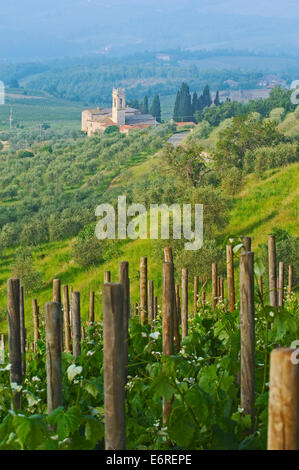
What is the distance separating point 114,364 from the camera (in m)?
2.13

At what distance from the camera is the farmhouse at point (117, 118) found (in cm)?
11309

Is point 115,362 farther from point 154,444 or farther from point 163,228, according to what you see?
point 163,228

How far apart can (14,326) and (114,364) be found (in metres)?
0.96

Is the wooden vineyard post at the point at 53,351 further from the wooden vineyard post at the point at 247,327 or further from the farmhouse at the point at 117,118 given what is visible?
the farmhouse at the point at 117,118

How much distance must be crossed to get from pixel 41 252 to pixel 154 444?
45837 mm

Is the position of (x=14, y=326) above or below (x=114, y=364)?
below

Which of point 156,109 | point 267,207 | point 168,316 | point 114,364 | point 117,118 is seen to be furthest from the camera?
point 156,109

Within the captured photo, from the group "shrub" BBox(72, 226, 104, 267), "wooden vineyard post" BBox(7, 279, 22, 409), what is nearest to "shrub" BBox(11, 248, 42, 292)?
"shrub" BBox(72, 226, 104, 267)

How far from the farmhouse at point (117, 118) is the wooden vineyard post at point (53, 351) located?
106981mm

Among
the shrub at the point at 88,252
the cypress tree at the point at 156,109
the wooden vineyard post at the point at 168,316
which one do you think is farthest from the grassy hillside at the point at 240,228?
the cypress tree at the point at 156,109

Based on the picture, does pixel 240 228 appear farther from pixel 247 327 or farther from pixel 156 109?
pixel 156 109

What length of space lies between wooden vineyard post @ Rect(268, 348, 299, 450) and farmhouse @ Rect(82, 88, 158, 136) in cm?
10791

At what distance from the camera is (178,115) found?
103 m

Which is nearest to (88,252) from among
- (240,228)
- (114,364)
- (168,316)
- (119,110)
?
(240,228)
